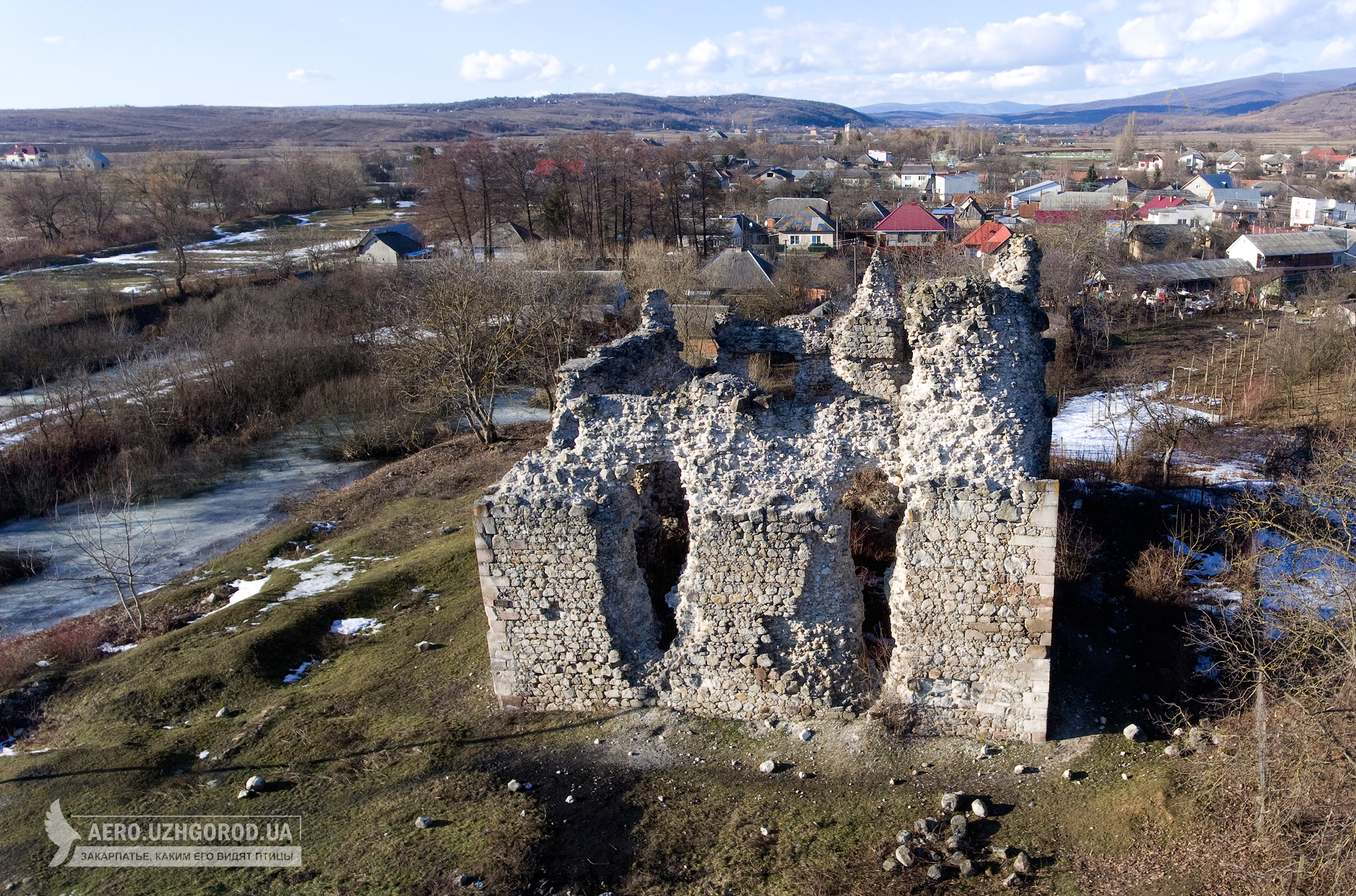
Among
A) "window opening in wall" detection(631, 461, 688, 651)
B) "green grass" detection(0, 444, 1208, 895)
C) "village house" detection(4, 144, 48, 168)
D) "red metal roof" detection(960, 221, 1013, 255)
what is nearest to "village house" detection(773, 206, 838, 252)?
"red metal roof" detection(960, 221, 1013, 255)

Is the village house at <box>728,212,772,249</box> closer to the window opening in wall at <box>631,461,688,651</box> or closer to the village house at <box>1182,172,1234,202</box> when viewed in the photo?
the window opening in wall at <box>631,461,688,651</box>

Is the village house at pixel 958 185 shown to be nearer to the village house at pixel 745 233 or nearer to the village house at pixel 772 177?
the village house at pixel 772 177

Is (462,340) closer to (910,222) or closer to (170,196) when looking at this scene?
(910,222)

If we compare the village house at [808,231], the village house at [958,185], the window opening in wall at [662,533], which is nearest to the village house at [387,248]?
the village house at [808,231]

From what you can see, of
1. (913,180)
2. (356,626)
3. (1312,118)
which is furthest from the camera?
(1312,118)

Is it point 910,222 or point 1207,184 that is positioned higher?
point 1207,184

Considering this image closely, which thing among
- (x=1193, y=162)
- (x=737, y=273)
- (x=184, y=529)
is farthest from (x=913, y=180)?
(x=184, y=529)

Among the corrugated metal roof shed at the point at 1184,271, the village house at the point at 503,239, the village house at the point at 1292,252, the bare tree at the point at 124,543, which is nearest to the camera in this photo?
the bare tree at the point at 124,543

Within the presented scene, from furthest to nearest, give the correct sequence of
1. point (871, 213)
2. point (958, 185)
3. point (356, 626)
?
point (958, 185), point (871, 213), point (356, 626)
